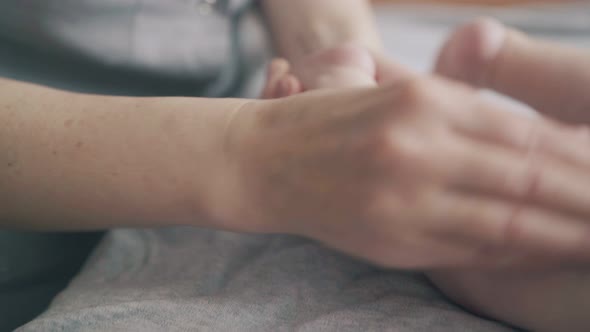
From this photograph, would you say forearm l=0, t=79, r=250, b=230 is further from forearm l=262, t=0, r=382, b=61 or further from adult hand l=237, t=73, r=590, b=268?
forearm l=262, t=0, r=382, b=61

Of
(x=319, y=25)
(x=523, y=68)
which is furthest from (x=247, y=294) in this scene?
(x=319, y=25)

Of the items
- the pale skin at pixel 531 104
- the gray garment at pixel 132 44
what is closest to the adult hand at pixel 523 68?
the pale skin at pixel 531 104

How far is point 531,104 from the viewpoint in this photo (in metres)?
0.34

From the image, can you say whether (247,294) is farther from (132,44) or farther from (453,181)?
(132,44)

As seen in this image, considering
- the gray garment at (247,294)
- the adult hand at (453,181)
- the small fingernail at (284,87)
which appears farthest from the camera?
the small fingernail at (284,87)

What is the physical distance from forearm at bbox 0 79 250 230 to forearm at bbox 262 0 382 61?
29 cm

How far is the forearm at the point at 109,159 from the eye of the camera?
1.03 feet

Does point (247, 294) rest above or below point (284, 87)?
below

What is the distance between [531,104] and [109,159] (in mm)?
274

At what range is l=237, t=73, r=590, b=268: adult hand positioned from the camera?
226 mm

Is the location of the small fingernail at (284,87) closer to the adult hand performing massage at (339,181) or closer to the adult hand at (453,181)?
the adult hand performing massage at (339,181)

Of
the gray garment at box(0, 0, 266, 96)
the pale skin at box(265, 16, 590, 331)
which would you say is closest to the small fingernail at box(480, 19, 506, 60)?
the pale skin at box(265, 16, 590, 331)

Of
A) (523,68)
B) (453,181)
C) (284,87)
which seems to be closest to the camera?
(453,181)

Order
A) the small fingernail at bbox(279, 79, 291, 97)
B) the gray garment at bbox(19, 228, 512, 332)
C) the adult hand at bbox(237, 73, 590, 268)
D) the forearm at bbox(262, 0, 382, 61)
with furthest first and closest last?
the forearm at bbox(262, 0, 382, 61) → the small fingernail at bbox(279, 79, 291, 97) → the gray garment at bbox(19, 228, 512, 332) → the adult hand at bbox(237, 73, 590, 268)
